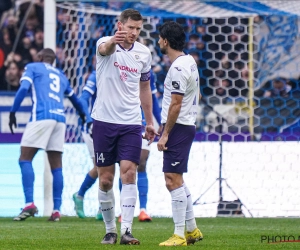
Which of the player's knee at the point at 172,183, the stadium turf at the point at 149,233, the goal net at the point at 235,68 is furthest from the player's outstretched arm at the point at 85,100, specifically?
the player's knee at the point at 172,183

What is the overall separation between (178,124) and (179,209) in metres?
0.68

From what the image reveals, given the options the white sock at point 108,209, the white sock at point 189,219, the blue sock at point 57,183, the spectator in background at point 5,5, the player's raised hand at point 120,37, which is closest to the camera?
the player's raised hand at point 120,37

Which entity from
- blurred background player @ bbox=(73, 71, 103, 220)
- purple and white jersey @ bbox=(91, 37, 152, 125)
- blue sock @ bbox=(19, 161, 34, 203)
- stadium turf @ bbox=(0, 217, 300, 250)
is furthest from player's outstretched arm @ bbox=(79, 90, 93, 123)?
purple and white jersey @ bbox=(91, 37, 152, 125)

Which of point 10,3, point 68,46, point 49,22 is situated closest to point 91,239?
point 49,22

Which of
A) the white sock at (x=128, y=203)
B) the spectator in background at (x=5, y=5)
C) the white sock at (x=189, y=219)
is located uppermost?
the spectator in background at (x=5, y=5)

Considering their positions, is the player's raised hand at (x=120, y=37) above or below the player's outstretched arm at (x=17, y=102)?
above

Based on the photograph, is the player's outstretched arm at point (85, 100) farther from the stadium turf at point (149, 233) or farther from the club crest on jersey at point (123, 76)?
the club crest on jersey at point (123, 76)

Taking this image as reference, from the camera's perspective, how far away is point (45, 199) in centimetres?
1145

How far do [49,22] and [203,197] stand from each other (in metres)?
3.03

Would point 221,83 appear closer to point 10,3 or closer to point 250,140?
point 250,140

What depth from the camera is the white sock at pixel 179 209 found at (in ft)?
23.1

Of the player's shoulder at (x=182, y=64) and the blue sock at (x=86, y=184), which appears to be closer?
the player's shoulder at (x=182, y=64)

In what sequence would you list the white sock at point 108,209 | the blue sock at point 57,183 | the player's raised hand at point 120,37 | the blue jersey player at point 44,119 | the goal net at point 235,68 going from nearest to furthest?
the player's raised hand at point 120,37 → the white sock at point 108,209 → the blue jersey player at point 44,119 → the blue sock at point 57,183 → the goal net at point 235,68

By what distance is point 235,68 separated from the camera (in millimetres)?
13234
